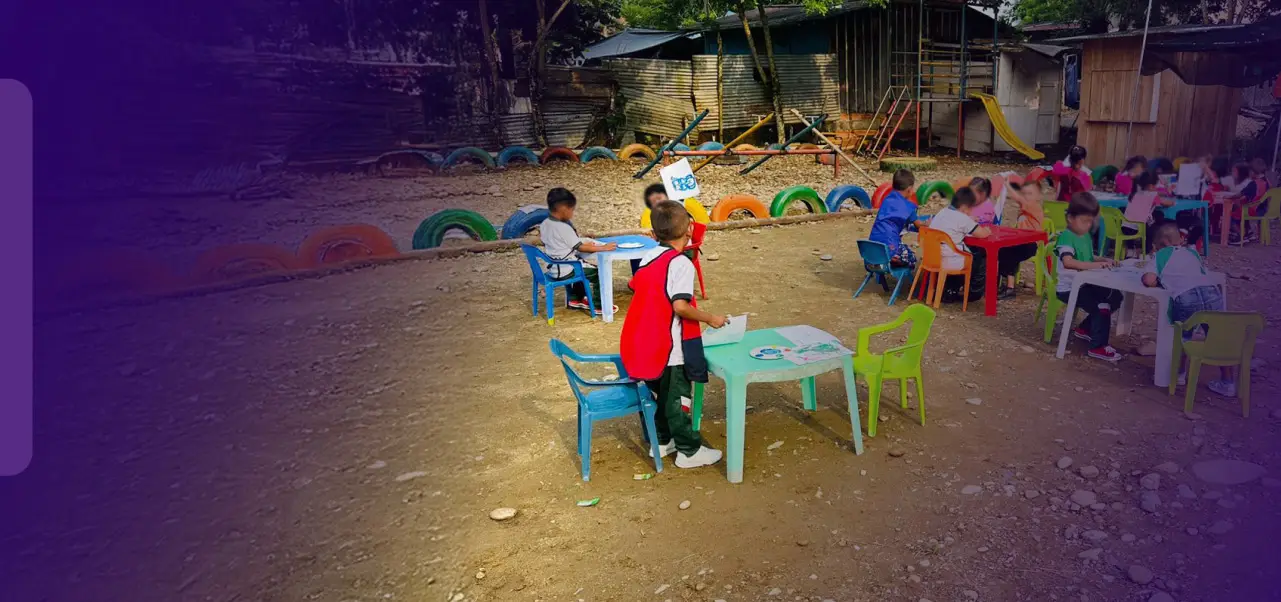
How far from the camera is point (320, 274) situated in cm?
873

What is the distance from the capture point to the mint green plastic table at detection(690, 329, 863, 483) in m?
3.84

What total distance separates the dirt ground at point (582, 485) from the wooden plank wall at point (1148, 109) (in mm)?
9417

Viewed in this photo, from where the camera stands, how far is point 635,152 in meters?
18.5

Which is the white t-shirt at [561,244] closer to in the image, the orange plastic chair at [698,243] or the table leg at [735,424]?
the orange plastic chair at [698,243]

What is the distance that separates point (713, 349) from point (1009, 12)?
24.5 meters

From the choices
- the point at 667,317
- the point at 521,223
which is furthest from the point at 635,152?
the point at 667,317

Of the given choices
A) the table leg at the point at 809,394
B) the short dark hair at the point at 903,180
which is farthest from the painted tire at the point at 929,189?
the table leg at the point at 809,394

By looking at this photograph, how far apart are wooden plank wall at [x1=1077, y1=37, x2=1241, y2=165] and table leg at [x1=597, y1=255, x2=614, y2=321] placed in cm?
1200

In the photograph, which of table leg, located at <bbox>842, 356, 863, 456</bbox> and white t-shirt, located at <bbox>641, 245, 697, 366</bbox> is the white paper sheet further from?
white t-shirt, located at <bbox>641, 245, 697, 366</bbox>

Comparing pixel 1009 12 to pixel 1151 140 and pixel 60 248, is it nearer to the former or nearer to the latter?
pixel 1151 140

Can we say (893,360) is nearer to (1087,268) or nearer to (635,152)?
(1087,268)

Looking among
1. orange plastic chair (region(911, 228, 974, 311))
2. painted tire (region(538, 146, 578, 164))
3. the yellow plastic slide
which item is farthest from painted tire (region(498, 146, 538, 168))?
orange plastic chair (region(911, 228, 974, 311))

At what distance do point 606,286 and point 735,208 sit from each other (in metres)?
4.65

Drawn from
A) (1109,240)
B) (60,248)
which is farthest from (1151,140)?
(60,248)
